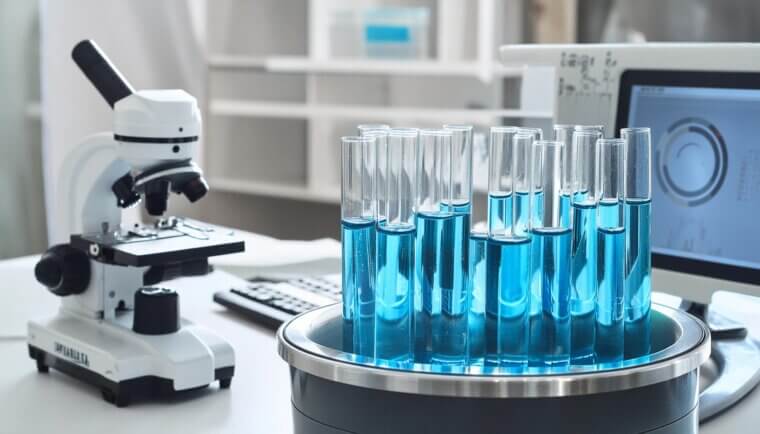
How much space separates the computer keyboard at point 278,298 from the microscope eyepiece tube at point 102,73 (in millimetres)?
342

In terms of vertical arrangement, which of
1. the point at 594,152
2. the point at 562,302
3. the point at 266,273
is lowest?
the point at 266,273

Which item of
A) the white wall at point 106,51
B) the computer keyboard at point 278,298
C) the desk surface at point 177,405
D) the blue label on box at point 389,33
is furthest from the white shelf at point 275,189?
the desk surface at point 177,405

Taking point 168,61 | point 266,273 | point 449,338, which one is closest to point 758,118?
point 449,338

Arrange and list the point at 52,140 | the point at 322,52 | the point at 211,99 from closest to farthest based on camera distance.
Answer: the point at 52,140 → the point at 322,52 → the point at 211,99

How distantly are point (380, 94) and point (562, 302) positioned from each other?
8.98 feet

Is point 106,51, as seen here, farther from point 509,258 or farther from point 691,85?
point 509,258

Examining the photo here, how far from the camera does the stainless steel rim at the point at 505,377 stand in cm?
71

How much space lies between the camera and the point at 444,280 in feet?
2.64

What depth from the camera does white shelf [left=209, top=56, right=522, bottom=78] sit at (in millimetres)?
2924

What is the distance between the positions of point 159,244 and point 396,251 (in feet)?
1.45

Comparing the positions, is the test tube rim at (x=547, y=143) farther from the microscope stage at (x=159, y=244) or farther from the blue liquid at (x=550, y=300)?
the microscope stage at (x=159, y=244)

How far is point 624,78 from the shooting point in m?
1.28

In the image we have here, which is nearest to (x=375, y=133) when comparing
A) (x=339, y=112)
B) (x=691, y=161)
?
(x=691, y=161)

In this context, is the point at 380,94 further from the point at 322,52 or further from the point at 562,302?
the point at 562,302
